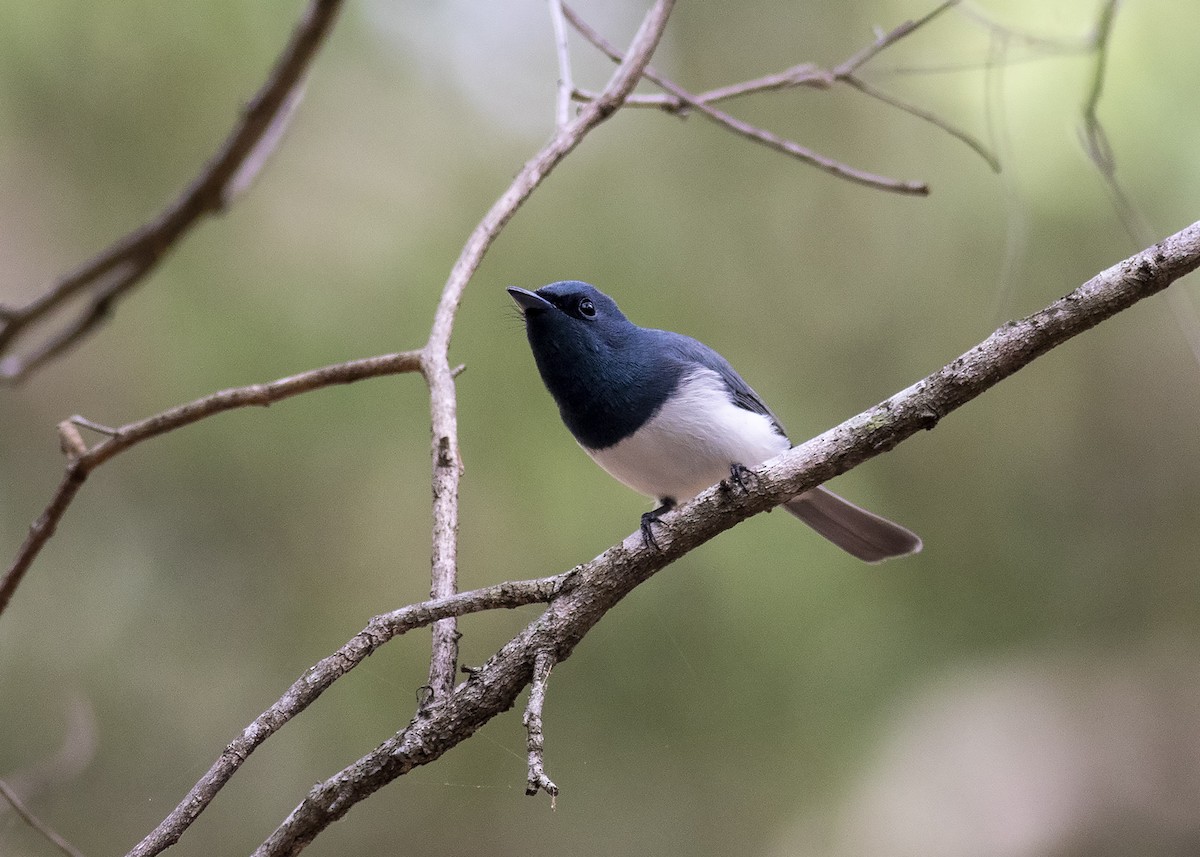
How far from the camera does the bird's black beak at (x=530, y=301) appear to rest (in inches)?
96.4

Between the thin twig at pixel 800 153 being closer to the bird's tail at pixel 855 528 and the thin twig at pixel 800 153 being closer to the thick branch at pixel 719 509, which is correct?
the bird's tail at pixel 855 528

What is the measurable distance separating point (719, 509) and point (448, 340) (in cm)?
81

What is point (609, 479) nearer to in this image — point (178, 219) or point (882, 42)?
point (882, 42)

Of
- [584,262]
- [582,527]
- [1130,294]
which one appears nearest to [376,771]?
[1130,294]

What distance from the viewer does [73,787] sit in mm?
3205

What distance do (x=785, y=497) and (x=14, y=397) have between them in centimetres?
315

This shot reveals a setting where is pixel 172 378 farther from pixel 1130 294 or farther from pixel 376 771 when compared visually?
pixel 1130 294

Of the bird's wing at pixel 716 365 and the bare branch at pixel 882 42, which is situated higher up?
the bare branch at pixel 882 42

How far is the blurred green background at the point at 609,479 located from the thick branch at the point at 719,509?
135 centimetres

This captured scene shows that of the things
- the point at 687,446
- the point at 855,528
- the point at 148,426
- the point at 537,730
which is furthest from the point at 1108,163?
the point at 148,426

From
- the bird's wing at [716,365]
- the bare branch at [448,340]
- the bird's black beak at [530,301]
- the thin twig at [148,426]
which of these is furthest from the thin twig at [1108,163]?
the thin twig at [148,426]

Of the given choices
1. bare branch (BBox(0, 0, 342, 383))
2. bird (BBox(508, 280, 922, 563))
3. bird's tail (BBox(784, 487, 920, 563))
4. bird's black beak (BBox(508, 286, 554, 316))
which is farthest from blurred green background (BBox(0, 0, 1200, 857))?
bare branch (BBox(0, 0, 342, 383))

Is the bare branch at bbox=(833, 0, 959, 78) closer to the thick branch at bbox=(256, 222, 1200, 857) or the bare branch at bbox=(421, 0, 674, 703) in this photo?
the bare branch at bbox=(421, 0, 674, 703)

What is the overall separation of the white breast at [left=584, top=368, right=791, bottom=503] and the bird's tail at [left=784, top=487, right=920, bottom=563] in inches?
9.4
